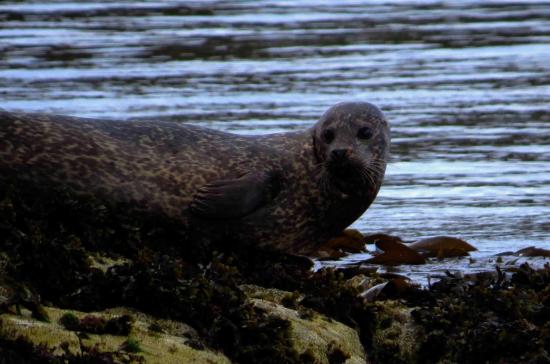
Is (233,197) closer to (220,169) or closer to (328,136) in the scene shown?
(220,169)

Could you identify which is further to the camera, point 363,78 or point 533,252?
point 363,78

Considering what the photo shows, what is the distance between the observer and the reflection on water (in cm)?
934

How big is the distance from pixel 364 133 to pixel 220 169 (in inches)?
27.8

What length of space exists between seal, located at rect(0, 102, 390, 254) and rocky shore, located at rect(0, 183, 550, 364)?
181 mm

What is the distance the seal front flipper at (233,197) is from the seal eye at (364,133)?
518 millimetres

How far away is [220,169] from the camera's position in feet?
22.0

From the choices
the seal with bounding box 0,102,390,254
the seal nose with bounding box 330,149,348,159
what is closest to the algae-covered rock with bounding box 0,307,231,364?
the seal with bounding box 0,102,390,254

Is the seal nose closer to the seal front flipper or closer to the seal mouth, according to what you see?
the seal mouth

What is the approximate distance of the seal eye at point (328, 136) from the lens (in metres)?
6.89

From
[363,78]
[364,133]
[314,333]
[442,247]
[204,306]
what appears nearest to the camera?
[204,306]

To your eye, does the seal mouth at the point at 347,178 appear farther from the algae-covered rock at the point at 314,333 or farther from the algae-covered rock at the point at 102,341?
the algae-covered rock at the point at 102,341

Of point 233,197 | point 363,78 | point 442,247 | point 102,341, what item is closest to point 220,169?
point 233,197

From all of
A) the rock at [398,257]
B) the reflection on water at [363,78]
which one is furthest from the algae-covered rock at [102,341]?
the reflection on water at [363,78]

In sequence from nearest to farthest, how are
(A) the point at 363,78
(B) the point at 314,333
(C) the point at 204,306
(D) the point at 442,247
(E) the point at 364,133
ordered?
(C) the point at 204,306 < (B) the point at 314,333 < (E) the point at 364,133 < (D) the point at 442,247 < (A) the point at 363,78
